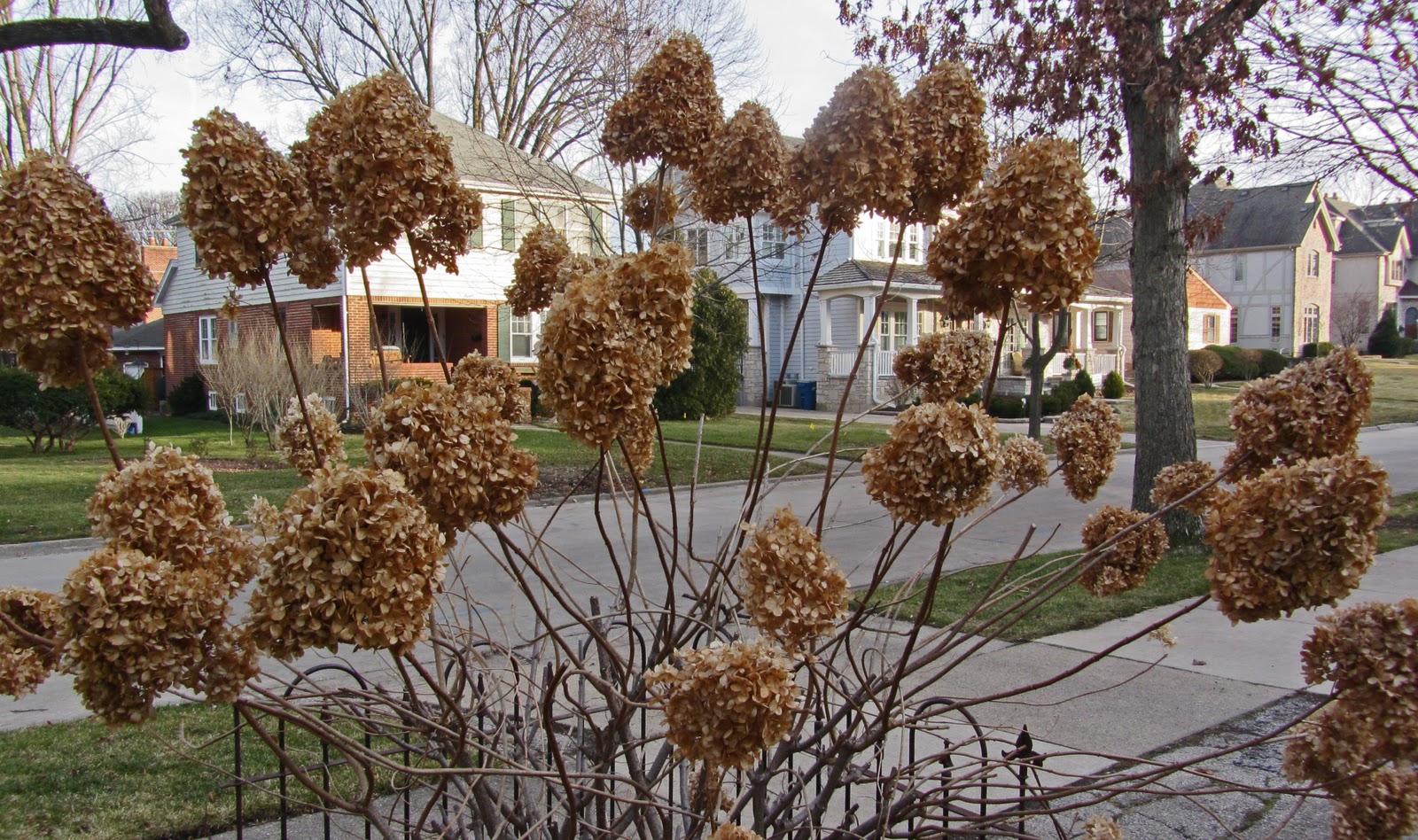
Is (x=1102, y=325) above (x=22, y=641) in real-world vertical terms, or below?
above

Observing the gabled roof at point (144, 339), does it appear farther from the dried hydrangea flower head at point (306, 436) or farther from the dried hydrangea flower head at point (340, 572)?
the dried hydrangea flower head at point (340, 572)

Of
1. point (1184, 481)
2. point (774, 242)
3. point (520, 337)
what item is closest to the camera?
point (1184, 481)

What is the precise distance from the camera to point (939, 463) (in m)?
1.67

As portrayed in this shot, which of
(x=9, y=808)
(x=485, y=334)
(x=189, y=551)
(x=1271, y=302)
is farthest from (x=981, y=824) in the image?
(x=1271, y=302)

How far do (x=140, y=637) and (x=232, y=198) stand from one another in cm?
82

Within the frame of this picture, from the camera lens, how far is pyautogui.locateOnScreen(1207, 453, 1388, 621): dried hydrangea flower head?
161 centimetres

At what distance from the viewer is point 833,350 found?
101 ft

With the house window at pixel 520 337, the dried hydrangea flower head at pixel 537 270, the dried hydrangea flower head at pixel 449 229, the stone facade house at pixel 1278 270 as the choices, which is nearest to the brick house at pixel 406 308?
the house window at pixel 520 337

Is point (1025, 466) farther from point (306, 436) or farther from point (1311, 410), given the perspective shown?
point (306, 436)

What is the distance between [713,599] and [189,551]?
3.38 ft

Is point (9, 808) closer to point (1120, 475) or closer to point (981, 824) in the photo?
point (981, 824)

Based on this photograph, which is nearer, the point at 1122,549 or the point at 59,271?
the point at 59,271

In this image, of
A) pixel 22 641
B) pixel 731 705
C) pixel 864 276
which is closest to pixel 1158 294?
pixel 731 705

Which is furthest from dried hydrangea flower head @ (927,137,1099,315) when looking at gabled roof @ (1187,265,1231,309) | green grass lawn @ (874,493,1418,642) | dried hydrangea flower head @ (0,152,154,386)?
gabled roof @ (1187,265,1231,309)
